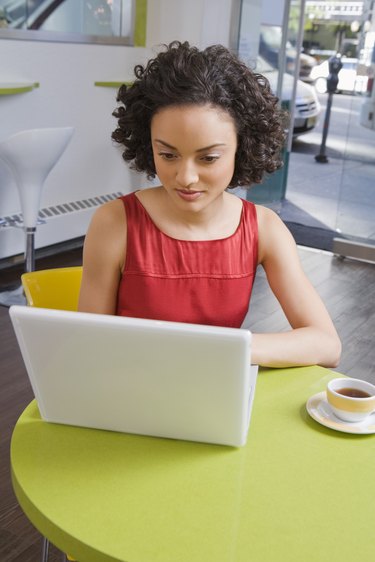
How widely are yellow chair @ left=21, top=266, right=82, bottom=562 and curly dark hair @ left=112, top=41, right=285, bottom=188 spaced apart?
0.34 meters

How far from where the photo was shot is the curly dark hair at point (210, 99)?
1.42 m

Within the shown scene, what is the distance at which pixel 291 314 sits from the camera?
5.17ft

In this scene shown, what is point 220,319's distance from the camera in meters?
1.60

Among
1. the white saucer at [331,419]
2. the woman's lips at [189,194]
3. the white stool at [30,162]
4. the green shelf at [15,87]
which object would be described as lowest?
the white stool at [30,162]

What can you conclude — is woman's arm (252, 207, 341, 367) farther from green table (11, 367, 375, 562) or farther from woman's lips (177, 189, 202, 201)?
woman's lips (177, 189, 202, 201)

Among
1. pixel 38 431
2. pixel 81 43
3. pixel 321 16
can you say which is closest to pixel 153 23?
pixel 81 43

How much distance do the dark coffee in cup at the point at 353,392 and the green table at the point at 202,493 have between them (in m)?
0.08

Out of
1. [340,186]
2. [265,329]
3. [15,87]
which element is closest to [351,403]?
[265,329]

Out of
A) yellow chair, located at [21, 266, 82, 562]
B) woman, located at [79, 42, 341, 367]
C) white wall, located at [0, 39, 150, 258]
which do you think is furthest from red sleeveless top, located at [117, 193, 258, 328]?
white wall, located at [0, 39, 150, 258]

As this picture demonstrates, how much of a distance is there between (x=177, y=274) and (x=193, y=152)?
1.08 feet

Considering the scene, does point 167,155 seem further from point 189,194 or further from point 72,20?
point 72,20

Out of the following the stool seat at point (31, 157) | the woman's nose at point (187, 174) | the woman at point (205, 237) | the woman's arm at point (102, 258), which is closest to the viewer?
the woman's nose at point (187, 174)

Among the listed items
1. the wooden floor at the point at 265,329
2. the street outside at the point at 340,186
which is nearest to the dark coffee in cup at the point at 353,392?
the wooden floor at the point at 265,329

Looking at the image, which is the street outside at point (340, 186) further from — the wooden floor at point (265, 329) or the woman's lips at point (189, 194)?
the woman's lips at point (189, 194)
